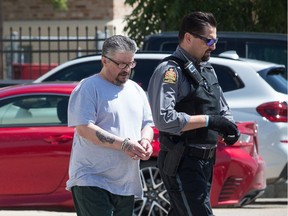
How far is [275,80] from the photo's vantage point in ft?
35.8

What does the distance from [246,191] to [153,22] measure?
23.6 feet

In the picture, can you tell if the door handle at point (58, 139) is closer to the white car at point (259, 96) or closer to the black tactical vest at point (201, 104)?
the white car at point (259, 96)

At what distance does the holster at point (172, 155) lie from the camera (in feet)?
18.6

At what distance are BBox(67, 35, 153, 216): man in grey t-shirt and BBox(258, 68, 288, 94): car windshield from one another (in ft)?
17.7

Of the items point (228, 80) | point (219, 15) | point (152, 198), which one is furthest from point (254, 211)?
point (219, 15)

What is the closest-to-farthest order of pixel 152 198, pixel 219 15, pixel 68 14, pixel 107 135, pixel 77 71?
pixel 107 135
pixel 152 198
pixel 77 71
pixel 219 15
pixel 68 14

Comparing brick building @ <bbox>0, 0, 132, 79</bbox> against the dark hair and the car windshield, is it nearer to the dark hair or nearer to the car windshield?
the car windshield

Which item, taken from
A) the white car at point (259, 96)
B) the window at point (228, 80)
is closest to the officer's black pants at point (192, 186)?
the white car at point (259, 96)

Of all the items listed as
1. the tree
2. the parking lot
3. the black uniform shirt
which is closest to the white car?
the parking lot

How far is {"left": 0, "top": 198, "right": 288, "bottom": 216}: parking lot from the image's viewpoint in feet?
29.5

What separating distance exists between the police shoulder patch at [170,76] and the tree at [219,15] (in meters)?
9.40

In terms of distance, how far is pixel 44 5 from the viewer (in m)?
27.7

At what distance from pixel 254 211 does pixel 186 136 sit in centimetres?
466

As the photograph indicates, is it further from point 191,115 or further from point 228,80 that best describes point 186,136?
point 228,80
